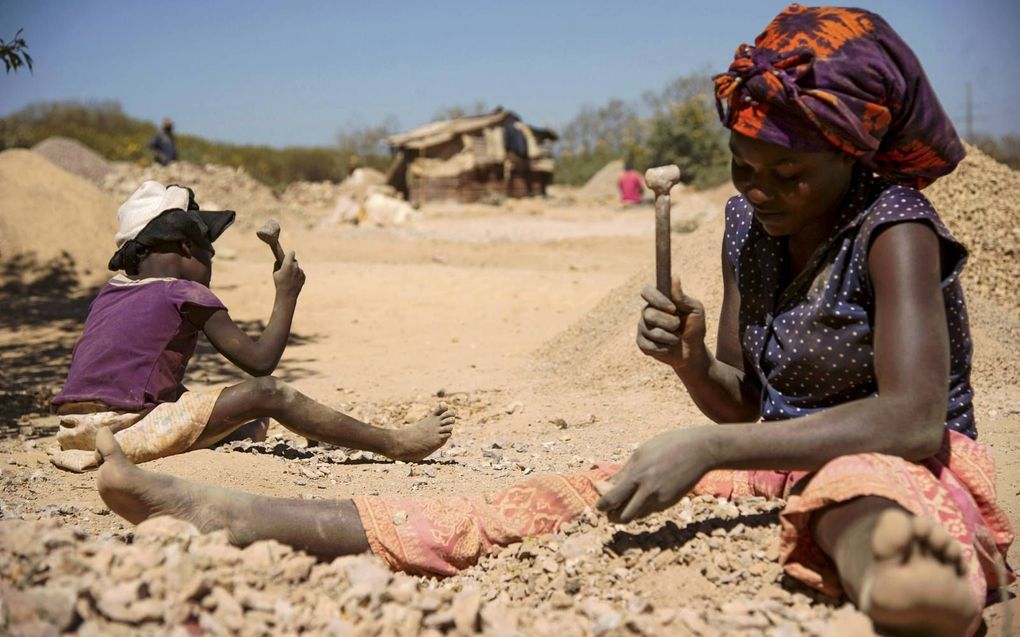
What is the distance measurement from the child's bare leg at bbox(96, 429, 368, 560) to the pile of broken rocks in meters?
0.14

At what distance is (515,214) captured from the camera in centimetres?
2014

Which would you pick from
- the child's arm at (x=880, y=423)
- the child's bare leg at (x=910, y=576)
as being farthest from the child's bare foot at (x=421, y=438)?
the child's bare leg at (x=910, y=576)

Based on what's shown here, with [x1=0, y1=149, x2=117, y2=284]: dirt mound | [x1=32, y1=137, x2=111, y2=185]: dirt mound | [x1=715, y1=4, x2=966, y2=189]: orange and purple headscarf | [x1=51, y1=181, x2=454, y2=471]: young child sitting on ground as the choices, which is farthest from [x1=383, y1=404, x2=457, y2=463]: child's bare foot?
[x1=32, y1=137, x2=111, y2=185]: dirt mound

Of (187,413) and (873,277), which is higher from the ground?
(873,277)

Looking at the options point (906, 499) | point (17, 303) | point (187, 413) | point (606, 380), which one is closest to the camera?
point (906, 499)

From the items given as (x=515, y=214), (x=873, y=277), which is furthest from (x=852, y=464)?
(x=515, y=214)

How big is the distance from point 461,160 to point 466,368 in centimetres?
1663

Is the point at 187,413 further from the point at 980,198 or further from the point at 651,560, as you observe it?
the point at 980,198

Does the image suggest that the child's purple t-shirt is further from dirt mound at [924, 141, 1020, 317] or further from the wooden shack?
the wooden shack

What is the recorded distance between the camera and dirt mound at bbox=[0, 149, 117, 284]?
10578 mm

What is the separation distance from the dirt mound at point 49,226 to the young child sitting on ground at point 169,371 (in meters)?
7.18

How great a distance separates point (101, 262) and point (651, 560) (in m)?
9.85

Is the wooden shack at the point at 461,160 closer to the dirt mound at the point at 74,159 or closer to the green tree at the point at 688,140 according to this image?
the green tree at the point at 688,140

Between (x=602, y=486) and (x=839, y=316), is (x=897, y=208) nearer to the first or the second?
(x=839, y=316)
